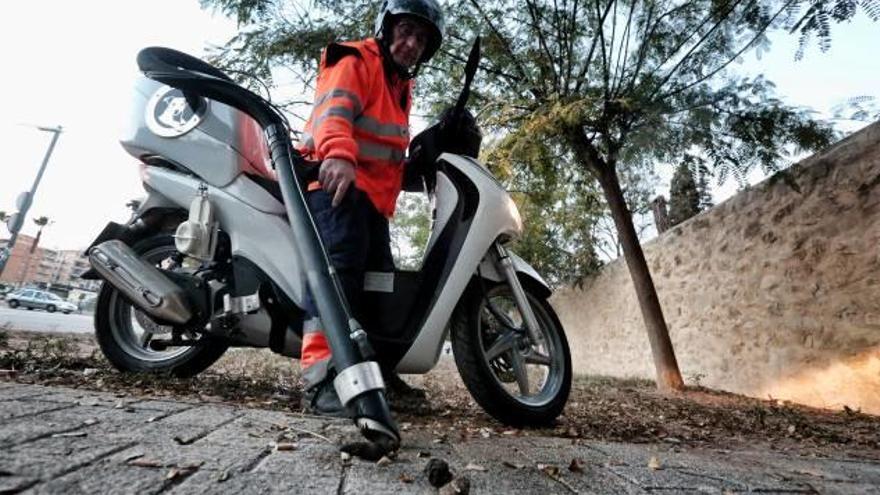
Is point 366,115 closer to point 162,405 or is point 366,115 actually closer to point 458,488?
point 162,405

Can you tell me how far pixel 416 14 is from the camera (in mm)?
2281

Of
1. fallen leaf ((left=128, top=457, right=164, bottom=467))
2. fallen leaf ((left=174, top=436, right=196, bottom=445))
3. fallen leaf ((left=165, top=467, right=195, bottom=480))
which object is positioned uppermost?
fallen leaf ((left=165, top=467, right=195, bottom=480))

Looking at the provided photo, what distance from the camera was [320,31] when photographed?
16.3 feet

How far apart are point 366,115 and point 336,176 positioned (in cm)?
47

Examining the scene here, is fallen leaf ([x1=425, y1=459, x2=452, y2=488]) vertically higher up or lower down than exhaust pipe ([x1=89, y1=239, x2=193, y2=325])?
lower down

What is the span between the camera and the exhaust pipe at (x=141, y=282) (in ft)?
7.01

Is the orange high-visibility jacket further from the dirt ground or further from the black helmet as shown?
the dirt ground

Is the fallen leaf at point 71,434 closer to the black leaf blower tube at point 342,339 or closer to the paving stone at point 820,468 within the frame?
the black leaf blower tube at point 342,339

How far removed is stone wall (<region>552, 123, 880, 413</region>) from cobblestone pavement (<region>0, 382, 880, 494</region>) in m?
3.69

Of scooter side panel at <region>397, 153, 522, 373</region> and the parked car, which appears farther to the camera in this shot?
the parked car

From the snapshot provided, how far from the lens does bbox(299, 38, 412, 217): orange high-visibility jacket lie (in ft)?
6.52

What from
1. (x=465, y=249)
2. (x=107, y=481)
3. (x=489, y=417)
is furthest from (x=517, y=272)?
(x=107, y=481)

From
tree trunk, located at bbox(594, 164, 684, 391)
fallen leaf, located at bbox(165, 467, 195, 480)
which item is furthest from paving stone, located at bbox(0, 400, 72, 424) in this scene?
tree trunk, located at bbox(594, 164, 684, 391)

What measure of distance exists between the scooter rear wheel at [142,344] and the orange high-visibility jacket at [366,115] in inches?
38.1
